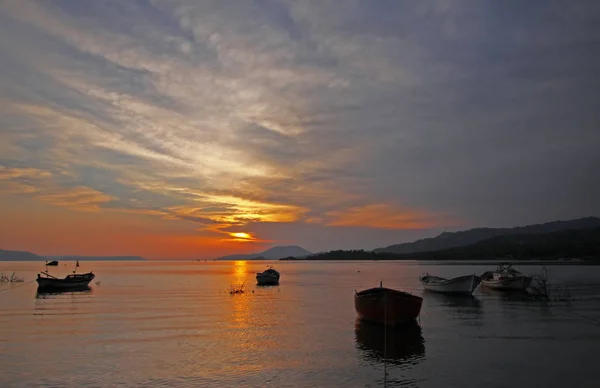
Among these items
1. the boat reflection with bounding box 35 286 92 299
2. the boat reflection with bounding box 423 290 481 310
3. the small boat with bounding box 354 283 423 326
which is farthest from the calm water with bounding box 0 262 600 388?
the boat reflection with bounding box 35 286 92 299

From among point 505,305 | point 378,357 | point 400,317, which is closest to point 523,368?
point 378,357

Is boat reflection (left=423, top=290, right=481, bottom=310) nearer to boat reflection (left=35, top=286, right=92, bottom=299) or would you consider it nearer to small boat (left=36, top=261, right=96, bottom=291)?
boat reflection (left=35, top=286, right=92, bottom=299)

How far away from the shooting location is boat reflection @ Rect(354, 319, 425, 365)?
19.9 metres

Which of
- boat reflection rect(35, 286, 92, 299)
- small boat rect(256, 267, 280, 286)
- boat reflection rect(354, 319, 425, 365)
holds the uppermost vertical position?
small boat rect(256, 267, 280, 286)

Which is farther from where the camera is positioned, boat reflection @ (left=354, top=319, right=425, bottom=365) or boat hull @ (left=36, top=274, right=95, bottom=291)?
boat hull @ (left=36, top=274, right=95, bottom=291)

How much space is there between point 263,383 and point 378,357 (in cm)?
624

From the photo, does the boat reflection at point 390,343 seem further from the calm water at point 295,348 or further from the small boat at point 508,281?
the small boat at point 508,281

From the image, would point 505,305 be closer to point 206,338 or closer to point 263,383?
point 206,338

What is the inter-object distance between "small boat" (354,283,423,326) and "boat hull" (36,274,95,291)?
5092 centimetres

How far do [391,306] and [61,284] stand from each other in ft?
177

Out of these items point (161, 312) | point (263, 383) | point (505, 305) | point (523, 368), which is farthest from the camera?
point (505, 305)

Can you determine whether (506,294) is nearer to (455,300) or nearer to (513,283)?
(513,283)

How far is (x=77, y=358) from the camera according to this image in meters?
20.4

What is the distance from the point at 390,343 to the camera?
23453 mm
